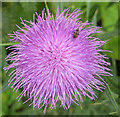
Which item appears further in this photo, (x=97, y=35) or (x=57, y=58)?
(x=97, y=35)

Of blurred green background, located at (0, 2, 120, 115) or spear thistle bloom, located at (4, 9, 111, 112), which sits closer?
spear thistle bloom, located at (4, 9, 111, 112)

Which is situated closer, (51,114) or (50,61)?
(50,61)

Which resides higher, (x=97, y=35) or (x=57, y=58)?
(x=97, y=35)

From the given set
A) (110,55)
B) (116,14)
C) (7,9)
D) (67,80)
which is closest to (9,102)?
(7,9)

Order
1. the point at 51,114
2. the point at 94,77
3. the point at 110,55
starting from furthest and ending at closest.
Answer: the point at 51,114
the point at 110,55
the point at 94,77

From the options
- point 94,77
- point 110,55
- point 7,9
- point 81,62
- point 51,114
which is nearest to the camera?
point 81,62

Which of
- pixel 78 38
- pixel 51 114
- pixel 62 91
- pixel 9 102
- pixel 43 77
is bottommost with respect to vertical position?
pixel 51 114

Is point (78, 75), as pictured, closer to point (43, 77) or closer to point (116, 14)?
point (43, 77)

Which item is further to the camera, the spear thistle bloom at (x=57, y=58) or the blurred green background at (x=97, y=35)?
the blurred green background at (x=97, y=35)
